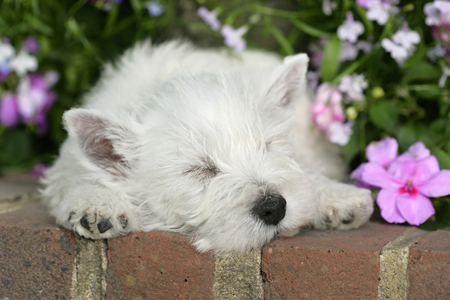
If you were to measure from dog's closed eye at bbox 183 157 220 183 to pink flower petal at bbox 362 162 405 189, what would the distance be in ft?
2.92

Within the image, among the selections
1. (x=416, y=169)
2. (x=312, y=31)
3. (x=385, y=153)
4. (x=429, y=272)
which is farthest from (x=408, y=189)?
(x=312, y=31)

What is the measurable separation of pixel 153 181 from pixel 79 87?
2.42 metres

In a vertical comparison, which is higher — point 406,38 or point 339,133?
point 406,38

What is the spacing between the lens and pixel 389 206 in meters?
2.31

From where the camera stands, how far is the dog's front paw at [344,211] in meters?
2.33

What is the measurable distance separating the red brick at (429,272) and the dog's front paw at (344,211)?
1.64 ft

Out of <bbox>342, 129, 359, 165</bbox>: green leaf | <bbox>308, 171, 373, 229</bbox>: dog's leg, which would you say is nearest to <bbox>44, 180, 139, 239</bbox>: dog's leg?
<bbox>308, 171, 373, 229</bbox>: dog's leg

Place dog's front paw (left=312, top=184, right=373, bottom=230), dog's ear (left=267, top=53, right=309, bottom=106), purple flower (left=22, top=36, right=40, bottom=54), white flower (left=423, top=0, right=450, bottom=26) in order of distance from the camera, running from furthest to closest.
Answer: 1. purple flower (left=22, top=36, right=40, bottom=54)
2. white flower (left=423, top=0, right=450, bottom=26)
3. dog's ear (left=267, top=53, right=309, bottom=106)
4. dog's front paw (left=312, top=184, right=373, bottom=230)

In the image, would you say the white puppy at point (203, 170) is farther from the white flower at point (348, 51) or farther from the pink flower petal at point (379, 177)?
the white flower at point (348, 51)

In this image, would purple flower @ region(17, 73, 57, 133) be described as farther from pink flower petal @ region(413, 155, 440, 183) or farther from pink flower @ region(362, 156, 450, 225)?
pink flower petal @ region(413, 155, 440, 183)

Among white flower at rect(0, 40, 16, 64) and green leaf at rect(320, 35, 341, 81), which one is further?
white flower at rect(0, 40, 16, 64)

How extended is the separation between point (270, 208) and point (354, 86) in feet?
5.01

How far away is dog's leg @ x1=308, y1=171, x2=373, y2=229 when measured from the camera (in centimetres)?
233

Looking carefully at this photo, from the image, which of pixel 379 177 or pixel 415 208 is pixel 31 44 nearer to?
pixel 379 177
